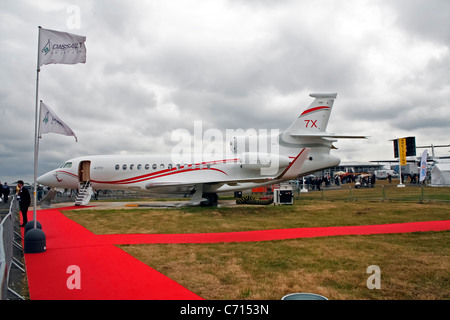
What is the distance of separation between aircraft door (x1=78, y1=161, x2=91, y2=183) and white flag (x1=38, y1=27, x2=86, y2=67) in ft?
45.6

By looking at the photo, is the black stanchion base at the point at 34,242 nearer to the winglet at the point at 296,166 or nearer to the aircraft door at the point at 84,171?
the winglet at the point at 296,166

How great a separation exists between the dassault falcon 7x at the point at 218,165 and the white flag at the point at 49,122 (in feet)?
31.6

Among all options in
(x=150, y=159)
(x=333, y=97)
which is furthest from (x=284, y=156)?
(x=150, y=159)

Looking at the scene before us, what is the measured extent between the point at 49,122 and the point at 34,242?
3.63m

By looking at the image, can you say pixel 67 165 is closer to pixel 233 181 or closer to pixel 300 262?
pixel 233 181

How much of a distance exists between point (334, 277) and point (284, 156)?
46.3 ft

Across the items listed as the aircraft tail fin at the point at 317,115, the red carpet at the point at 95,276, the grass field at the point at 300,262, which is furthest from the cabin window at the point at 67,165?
the aircraft tail fin at the point at 317,115

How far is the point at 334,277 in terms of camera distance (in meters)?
5.87

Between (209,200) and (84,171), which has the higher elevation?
(84,171)

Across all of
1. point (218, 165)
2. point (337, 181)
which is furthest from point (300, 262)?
point (337, 181)

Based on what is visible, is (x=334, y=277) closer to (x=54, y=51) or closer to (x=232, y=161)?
(x=54, y=51)

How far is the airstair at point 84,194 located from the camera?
21017 millimetres

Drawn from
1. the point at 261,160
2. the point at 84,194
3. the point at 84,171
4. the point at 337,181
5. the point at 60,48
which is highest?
the point at 60,48

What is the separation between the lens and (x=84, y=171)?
22359mm
